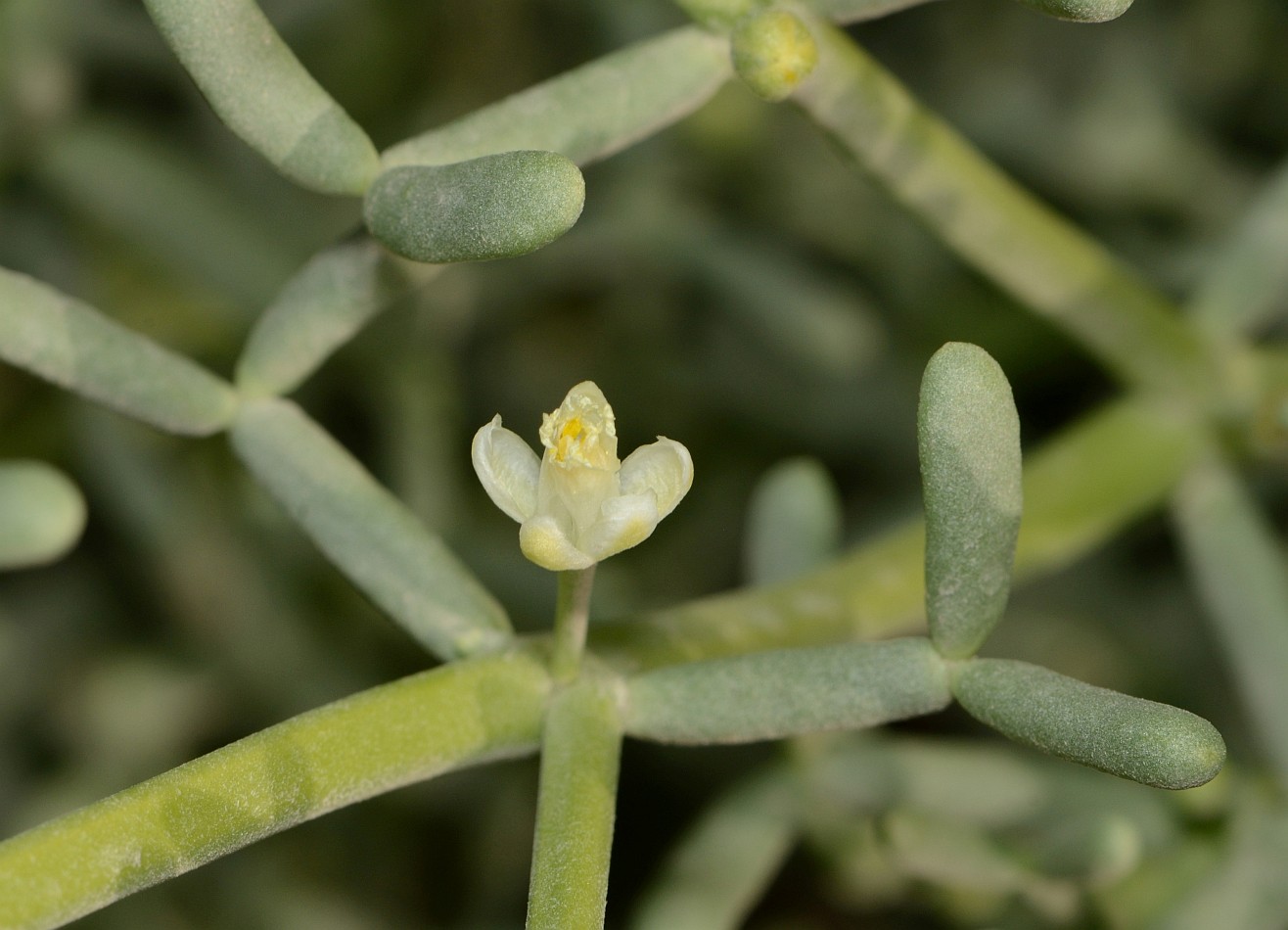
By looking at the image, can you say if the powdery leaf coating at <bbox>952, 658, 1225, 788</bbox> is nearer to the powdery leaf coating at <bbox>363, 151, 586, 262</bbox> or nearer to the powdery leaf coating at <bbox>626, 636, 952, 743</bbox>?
the powdery leaf coating at <bbox>626, 636, 952, 743</bbox>

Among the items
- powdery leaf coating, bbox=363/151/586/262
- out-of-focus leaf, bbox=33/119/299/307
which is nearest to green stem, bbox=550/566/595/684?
powdery leaf coating, bbox=363/151/586/262

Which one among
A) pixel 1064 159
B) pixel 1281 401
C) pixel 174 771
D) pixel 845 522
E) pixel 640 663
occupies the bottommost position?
pixel 174 771

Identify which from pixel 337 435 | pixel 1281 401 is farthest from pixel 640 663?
pixel 337 435

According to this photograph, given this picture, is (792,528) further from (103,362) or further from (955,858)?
(103,362)

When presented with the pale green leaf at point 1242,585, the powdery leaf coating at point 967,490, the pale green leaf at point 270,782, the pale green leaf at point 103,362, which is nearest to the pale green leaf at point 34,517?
the pale green leaf at point 103,362

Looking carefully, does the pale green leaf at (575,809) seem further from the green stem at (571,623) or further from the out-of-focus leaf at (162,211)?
the out-of-focus leaf at (162,211)

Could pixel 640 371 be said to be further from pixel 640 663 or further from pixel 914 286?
pixel 640 663
